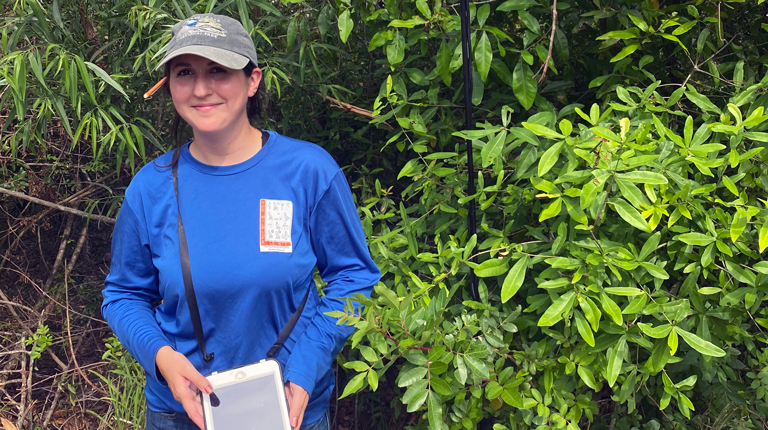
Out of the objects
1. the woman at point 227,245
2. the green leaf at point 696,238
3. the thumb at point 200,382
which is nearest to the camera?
the thumb at point 200,382

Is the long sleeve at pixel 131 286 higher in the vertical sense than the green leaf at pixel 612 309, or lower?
higher

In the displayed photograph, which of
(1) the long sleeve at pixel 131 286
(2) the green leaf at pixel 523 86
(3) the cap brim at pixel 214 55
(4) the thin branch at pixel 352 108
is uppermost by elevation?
(3) the cap brim at pixel 214 55

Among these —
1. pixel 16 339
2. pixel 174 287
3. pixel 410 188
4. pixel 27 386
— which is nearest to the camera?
pixel 174 287

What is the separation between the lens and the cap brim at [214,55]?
1226 mm

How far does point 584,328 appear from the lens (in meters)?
1.35

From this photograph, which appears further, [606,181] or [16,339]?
[16,339]

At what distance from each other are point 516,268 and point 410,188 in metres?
0.55

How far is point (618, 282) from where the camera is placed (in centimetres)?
144

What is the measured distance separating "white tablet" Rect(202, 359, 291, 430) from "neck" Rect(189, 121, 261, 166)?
47 centimetres

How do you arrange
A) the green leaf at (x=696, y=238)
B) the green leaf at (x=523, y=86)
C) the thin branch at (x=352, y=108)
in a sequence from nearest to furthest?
the green leaf at (x=696, y=238) → the green leaf at (x=523, y=86) → the thin branch at (x=352, y=108)

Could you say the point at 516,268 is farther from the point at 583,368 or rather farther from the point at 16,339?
the point at 16,339

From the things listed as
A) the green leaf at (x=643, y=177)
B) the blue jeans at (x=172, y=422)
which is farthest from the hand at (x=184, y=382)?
the green leaf at (x=643, y=177)

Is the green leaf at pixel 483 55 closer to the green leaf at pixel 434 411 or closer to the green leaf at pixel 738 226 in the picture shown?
the green leaf at pixel 738 226

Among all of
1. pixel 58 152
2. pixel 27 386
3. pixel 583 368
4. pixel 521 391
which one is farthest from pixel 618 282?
pixel 58 152
